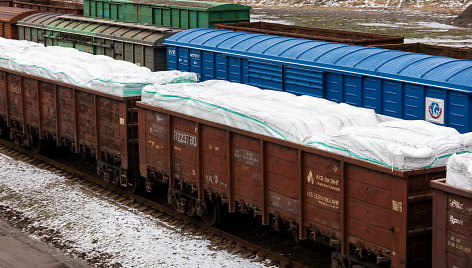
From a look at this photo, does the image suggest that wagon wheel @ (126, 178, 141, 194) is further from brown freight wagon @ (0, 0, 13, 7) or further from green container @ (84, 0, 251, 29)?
brown freight wagon @ (0, 0, 13, 7)

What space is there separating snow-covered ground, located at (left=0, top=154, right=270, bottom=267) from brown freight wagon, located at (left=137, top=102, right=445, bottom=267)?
3.24ft

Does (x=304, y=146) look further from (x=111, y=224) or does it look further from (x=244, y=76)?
(x=244, y=76)

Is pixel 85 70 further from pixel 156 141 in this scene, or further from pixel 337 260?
pixel 337 260

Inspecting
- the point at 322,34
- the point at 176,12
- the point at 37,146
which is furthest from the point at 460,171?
the point at 176,12

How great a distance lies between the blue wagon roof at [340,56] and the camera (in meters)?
15.9

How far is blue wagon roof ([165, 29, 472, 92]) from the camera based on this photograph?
624 inches

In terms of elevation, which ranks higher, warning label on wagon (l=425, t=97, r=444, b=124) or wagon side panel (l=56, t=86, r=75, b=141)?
warning label on wagon (l=425, t=97, r=444, b=124)

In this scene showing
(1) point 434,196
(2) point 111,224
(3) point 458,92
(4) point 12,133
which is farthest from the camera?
(4) point 12,133

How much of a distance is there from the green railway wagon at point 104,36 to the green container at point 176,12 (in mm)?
2790

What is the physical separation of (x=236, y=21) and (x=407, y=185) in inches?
847

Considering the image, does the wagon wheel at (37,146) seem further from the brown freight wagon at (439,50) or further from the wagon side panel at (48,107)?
the brown freight wagon at (439,50)

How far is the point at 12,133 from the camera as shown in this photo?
24203 mm

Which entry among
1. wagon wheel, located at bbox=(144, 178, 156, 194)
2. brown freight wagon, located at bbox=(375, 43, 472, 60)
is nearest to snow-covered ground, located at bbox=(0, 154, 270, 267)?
wagon wheel, located at bbox=(144, 178, 156, 194)

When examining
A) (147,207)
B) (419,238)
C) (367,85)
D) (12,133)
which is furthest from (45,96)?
(419,238)
